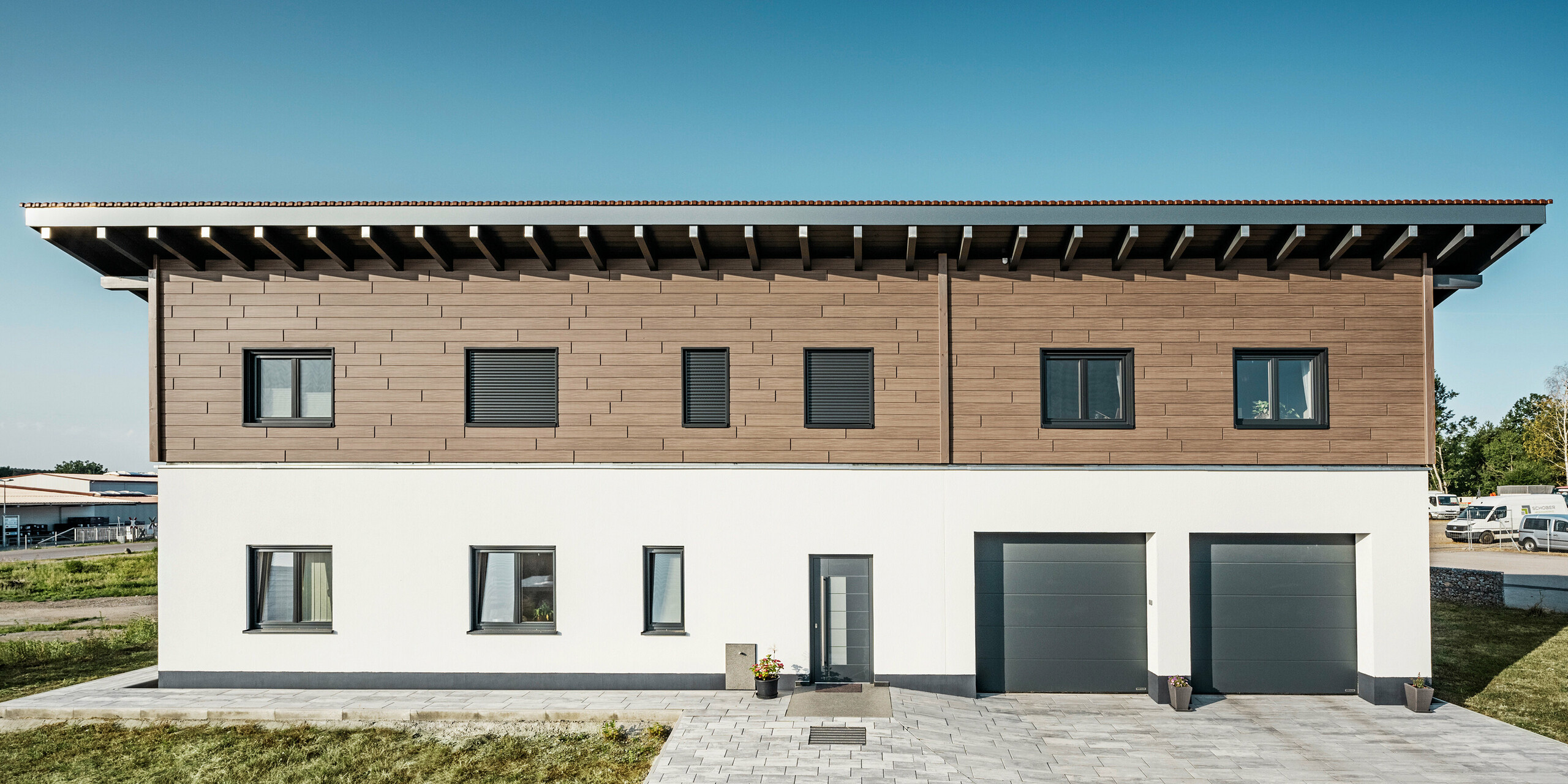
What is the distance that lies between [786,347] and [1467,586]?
1822 cm

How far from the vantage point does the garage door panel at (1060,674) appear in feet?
35.8

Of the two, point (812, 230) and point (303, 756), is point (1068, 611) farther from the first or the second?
point (303, 756)

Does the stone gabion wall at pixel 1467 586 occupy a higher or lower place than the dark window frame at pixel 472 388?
lower

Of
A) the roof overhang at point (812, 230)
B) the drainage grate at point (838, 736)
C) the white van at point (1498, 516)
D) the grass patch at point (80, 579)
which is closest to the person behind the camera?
the drainage grate at point (838, 736)

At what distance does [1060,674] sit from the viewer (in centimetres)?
1092

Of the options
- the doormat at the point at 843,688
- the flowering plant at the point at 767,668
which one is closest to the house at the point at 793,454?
the doormat at the point at 843,688

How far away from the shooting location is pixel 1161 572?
34.9 ft

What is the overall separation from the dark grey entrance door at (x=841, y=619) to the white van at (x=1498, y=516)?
34985 mm

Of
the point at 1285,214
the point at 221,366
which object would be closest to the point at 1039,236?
the point at 1285,214

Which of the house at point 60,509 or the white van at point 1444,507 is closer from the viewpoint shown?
the white van at point 1444,507

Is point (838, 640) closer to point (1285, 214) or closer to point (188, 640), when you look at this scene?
point (1285, 214)

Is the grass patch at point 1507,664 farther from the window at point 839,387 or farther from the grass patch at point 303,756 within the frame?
the grass patch at point 303,756

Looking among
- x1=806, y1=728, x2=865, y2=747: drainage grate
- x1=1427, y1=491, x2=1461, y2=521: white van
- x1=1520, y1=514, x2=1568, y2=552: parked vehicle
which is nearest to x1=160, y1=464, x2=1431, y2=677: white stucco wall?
x1=806, y1=728, x2=865, y2=747: drainage grate

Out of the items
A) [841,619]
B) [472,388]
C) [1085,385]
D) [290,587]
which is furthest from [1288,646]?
[290,587]
